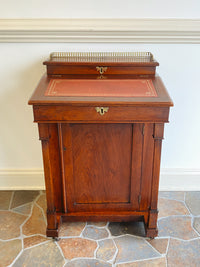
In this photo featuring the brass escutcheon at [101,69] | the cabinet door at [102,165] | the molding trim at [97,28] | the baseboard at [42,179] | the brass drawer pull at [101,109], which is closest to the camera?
the brass drawer pull at [101,109]

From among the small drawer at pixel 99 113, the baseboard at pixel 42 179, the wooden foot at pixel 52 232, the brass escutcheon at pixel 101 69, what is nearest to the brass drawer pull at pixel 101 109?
the small drawer at pixel 99 113

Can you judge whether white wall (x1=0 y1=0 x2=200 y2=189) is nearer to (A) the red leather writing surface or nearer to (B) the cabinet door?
(A) the red leather writing surface

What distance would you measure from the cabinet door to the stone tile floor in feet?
0.58

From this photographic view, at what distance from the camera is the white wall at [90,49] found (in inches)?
70.7

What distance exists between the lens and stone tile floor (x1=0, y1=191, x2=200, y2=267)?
166 cm

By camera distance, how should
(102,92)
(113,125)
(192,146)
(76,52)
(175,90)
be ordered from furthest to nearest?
(192,146)
(175,90)
(76,52)
(113,125)
(102,92)

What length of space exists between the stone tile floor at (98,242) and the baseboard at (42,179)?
19 cm

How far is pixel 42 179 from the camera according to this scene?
227 centimetres

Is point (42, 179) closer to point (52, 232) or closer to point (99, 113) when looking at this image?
point (52, 232)

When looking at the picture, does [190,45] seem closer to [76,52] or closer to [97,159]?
[76,52]

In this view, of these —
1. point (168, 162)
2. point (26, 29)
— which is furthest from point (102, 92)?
point (168, 162)

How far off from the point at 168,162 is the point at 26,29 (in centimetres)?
140

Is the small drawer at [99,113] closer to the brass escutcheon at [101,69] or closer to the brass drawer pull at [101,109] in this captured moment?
the brass drawer pull at [101,109]

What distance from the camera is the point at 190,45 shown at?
1886 millimetres
